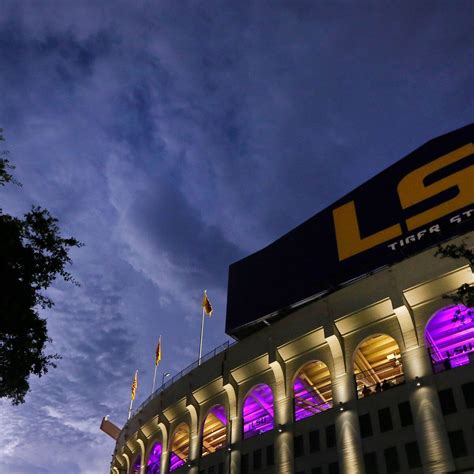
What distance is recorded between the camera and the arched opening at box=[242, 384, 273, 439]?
4331 cm

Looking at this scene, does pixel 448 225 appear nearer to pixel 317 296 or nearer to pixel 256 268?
pixel 317 296

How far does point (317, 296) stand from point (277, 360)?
22.5 ft

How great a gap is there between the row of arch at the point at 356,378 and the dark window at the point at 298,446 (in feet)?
4.88

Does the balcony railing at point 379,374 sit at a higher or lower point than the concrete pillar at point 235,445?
higher

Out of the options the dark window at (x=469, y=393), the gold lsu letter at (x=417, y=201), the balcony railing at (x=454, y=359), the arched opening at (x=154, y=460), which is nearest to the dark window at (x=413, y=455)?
the dark window at (x=469, y=393)

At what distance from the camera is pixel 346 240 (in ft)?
146

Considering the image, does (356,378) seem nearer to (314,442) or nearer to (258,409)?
(314,442)

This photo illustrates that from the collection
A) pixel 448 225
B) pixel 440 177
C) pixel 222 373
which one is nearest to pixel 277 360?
pixel 222 373

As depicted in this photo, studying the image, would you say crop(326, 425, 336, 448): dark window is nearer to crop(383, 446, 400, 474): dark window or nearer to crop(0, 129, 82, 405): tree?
crop(383, 446, 400, 474): dark window

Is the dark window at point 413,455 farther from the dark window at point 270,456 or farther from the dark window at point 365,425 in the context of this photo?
the dark window at point 270,456

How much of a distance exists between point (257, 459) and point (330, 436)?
275 inches

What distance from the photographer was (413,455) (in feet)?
95.8

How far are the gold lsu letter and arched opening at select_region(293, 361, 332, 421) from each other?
994 cm

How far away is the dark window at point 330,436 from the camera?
→ 3366 cm
